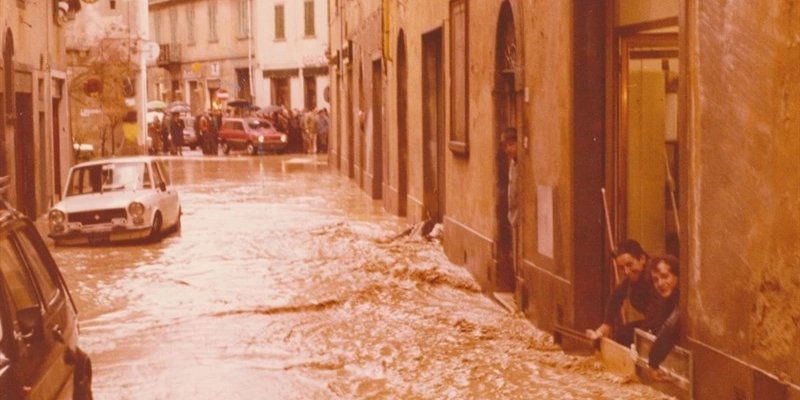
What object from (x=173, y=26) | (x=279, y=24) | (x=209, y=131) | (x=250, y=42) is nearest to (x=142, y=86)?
(x=209, y=131)

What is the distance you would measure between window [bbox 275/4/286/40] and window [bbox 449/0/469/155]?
148 feet

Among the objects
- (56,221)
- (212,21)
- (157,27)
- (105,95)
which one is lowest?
(56,221)

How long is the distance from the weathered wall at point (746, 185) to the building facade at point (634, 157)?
12mm

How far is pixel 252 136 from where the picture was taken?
2026 inches

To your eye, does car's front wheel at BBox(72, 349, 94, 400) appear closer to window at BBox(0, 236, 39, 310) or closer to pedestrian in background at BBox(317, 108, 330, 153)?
window at BBox(0, 236, 39, 310)

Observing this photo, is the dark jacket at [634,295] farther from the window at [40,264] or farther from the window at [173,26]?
the window at [173,26]

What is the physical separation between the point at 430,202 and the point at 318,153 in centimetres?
3242

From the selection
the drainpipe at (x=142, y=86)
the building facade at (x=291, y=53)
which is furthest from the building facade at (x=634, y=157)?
the building facade at (x=291, y=53)

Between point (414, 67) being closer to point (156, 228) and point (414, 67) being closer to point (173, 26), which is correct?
point (156, 228)

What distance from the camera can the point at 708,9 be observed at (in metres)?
7.75

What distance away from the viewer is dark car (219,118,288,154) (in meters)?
51.5

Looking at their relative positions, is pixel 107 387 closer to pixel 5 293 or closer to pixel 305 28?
pixel 5 293

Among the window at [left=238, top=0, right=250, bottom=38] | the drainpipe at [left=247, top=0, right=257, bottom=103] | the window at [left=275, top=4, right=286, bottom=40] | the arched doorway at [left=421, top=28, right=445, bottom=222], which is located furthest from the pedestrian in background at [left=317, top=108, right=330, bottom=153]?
the arched doorway at [left=421, top=28, right=445, bottom=222]

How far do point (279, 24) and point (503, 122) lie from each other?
48.5 meters
